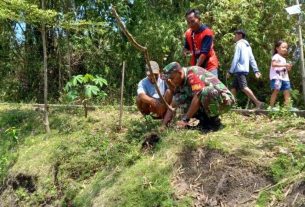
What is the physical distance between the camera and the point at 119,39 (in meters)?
12.4

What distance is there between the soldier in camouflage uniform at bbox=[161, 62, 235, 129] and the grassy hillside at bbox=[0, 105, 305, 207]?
0.84 feet

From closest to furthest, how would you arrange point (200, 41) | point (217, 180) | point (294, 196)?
Result: point (294, 196), point (217, 180), point (200, 41)

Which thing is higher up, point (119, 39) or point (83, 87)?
point (119, 39)

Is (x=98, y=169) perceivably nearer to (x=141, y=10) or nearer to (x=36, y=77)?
(x=141, y=10)

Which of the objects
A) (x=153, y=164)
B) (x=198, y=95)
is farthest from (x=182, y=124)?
(x=153, y=164)

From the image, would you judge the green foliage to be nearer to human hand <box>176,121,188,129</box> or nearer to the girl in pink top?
human hand <box>176,121,188,129</box>

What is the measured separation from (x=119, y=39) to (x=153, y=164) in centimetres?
708

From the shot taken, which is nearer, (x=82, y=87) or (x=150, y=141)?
(x=150, y=141)

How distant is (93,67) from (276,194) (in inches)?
345

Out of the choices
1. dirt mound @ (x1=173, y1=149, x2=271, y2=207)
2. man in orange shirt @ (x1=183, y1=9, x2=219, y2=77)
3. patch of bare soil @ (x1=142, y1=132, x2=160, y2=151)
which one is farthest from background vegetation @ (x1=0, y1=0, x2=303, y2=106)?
dirt mound @ (x1=173, y1=149, x2=271, y2=207)

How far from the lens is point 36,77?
44.3 ft

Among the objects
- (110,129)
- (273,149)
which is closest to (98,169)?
(110,129)

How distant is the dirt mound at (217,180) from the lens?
198 inches

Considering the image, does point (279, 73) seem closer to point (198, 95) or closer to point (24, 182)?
point (198, 95)
